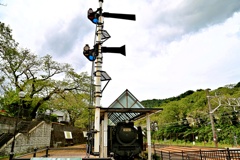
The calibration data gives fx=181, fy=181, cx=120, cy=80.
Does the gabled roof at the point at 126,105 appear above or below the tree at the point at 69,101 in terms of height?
below

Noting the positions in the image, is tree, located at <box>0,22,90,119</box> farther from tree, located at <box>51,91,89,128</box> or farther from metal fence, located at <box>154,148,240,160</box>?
metal fence, located at <box>154,148,240,160</box>

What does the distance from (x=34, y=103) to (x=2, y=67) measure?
4.49 m

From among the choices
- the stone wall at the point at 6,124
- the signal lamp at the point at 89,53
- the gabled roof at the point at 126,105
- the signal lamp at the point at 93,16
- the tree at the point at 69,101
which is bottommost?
the stone wall at the point at 6,124

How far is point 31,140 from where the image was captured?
15.6 m

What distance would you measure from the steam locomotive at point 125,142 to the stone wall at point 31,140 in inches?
334

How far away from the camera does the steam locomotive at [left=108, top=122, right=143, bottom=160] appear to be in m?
8.11


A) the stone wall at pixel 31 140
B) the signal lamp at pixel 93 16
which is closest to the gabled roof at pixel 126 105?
the signal lamp at pixel 93 16

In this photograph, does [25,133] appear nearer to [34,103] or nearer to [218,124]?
[34,103]

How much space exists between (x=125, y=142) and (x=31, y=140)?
1100 cm

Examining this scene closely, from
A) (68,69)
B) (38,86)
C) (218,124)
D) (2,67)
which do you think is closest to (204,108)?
(218,124)

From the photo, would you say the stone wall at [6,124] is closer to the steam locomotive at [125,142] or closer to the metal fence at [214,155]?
the steam locomotive at [125,142]

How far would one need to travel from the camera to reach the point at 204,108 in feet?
118

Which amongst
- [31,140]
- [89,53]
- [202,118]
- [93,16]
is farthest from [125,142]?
[202,118]

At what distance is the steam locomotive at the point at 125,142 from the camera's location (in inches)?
319
